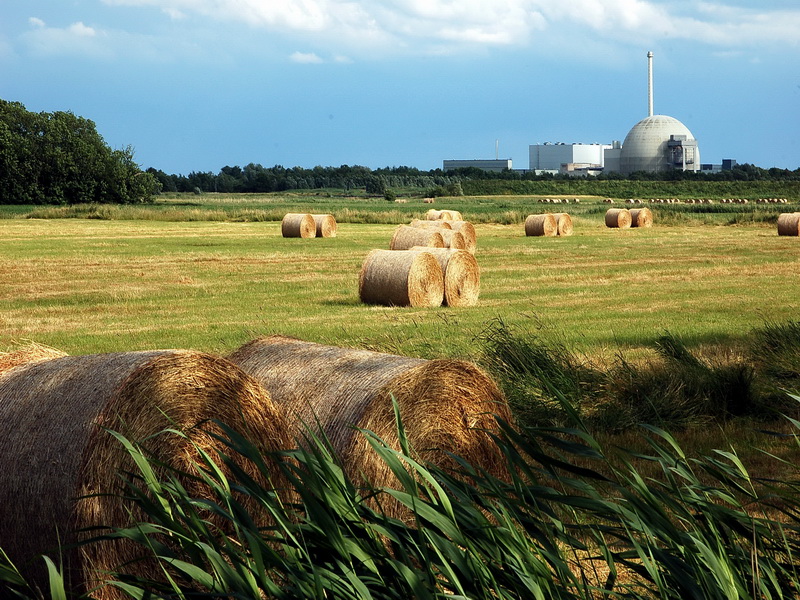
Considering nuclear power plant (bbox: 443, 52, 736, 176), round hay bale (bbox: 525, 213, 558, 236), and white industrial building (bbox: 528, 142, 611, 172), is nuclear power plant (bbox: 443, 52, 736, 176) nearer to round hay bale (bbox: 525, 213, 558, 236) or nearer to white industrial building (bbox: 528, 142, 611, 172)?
white industrial building (bbox: 528, 142, 611, 172)

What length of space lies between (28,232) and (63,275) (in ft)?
64.2

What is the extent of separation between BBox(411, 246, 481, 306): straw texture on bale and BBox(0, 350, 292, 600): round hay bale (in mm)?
13299

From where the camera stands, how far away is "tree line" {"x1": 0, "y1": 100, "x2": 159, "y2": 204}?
3004 inches

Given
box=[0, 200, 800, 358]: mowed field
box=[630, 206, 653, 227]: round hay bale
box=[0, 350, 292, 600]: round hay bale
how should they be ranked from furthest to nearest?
box=[630, 206, 653, 227]: round hay bale → box=[0, 200, 800, 358]: mowed field → box=[0, 350, 292, 600]: round hay bale

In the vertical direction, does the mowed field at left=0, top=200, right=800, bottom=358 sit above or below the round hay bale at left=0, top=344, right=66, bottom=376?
below

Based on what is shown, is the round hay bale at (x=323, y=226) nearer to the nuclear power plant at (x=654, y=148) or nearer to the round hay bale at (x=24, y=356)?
the round hay bale at (x=24, y=356)

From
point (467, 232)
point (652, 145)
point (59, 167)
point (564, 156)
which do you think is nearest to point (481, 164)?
point (564, 156)

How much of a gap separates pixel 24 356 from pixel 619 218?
139 ft

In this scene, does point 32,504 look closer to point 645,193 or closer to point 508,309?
point 508,309

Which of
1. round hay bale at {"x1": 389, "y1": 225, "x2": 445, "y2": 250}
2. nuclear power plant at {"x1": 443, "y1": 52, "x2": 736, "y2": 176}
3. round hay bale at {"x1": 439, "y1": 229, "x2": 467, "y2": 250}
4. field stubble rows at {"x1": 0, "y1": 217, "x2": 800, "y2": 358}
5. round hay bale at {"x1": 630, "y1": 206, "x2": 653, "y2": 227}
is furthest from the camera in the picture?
nuclear power plant at {"x1": 443, "y1": 52, "x2": 736, "y2": 176}

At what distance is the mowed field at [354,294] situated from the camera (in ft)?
46.6

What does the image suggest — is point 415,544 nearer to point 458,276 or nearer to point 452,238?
point 458,276

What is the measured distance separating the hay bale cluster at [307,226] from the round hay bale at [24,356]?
33424 millimetres

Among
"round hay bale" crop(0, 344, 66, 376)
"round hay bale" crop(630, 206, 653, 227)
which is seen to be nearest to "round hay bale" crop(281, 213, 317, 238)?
"round hay bale" crop(630, 206, 653, 227)
